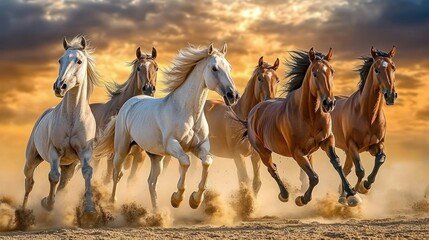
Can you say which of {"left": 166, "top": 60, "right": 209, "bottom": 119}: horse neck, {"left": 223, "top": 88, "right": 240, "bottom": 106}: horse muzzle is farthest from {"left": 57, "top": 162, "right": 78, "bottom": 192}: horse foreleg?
{"left": 223, "top": 88, "right": 240, "bottom": 106}: horse muzzle

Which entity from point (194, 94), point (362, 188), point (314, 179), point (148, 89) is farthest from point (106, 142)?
point (362, 188)

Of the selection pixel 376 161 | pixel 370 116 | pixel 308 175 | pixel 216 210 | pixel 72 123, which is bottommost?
pixel 216 210

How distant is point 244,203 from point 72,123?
318 centimetres

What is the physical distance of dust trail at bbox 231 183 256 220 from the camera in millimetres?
13891

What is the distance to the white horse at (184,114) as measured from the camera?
11797mm

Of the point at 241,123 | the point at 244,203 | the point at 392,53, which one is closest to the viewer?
the point at 392,53

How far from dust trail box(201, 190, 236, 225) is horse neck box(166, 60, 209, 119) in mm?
1652

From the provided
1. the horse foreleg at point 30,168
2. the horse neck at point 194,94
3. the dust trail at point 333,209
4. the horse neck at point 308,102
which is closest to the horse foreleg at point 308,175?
the horse neck at point 308,102

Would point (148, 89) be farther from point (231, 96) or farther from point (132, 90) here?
point (231, 96)

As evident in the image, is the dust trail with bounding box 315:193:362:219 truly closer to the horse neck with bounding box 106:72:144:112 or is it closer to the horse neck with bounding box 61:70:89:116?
the horse neck with bounding box 106:72:144:112

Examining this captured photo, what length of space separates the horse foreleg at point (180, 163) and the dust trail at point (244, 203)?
82.1 inches

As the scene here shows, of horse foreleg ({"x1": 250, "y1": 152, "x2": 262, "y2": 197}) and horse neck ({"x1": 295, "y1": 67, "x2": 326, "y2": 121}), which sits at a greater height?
horse neck ({"x1": 295, "y1": 67, "x2": 326, "y2": 121})

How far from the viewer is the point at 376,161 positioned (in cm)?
1354

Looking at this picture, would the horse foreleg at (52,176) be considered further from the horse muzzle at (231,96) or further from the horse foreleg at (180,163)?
the horse muzzle at (231,96)
